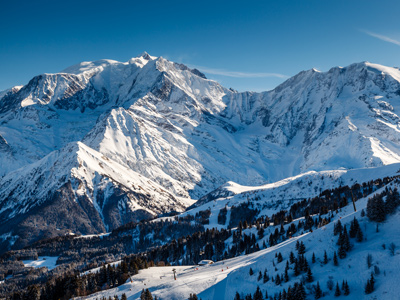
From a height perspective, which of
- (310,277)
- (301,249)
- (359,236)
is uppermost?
(359,236)

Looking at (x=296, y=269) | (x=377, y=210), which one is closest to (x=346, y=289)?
(x=296, y=269)

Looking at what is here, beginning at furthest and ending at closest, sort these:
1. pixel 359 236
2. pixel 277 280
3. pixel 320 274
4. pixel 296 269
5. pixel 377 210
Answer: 1. pixel 377 210
2. pixel 359 236
3. pixel 296 269
4. pixel 277 280
5. pixel 320 274

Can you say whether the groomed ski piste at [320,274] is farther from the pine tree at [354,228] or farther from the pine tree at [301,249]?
the pine tree at [354,228]

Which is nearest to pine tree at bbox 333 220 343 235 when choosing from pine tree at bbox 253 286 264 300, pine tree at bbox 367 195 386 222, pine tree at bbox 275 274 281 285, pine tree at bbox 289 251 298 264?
pine tree at bbox 367 195 386 222

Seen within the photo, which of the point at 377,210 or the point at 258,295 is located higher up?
the point at 377,210

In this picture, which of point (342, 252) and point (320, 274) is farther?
point (342, 252)

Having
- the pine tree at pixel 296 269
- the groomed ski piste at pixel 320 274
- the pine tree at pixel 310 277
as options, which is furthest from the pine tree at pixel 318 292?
the pine tree at pixel 296 269

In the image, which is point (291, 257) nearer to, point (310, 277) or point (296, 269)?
point (296, 269)

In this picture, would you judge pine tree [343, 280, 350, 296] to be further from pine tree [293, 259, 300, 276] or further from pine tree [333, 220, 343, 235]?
pine tree [333, 220, 343, 235]
